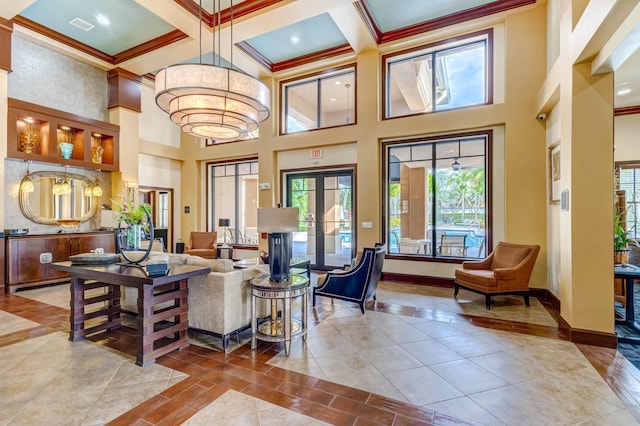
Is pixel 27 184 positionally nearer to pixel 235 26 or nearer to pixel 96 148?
pixel 96 148

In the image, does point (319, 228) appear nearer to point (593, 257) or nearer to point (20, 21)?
point (593, 257)

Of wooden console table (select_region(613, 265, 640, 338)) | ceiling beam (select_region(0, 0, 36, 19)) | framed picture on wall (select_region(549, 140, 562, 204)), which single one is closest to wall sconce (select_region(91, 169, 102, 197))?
ceiling beam (select_region(0, 0, 36, 19))

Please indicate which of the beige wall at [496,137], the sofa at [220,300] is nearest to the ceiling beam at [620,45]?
the beige wall at [496,137]

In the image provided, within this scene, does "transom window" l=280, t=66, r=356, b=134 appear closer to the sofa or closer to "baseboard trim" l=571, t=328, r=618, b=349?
the sofa

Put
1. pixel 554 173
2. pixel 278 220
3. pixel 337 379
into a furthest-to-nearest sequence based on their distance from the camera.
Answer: pixel 554 173 < pixel 278 220 < pixel 337 379

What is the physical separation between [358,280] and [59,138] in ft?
22.1

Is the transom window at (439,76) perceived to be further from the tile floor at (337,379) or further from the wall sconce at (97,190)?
the wall sconce at (97,190)

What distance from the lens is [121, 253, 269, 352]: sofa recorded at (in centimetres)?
318

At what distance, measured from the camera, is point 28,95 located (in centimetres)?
600

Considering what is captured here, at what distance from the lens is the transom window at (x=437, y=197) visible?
19.5 ft

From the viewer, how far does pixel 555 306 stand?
464 centimetres

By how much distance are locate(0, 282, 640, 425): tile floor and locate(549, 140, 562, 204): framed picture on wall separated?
2058 mm

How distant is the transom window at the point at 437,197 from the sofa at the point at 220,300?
396 centimetres

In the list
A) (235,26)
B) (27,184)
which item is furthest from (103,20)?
(27,184)
